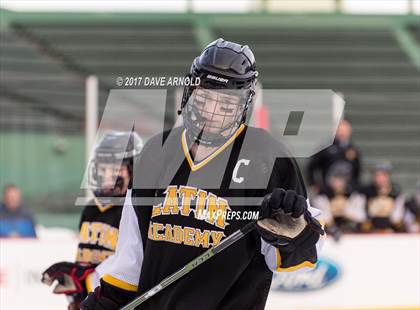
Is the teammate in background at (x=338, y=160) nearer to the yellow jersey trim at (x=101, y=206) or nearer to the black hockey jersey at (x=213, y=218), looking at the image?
the yellow jersey trim at (x=101, y=206)

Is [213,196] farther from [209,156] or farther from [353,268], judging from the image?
[353,268]

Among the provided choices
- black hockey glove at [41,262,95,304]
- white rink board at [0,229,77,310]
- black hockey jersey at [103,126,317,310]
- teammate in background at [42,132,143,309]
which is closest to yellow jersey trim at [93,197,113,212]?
teammate in background at [42,132,143,309]

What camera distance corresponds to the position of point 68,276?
10.4 feet

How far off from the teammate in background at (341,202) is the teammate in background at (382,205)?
0.20 feet

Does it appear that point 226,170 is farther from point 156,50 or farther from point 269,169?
point 156,50

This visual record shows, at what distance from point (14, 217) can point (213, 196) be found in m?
4.72

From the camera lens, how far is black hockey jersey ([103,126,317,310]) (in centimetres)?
211

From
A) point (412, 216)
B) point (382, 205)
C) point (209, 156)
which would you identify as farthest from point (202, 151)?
point (412, 216)

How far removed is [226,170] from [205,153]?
99 mm

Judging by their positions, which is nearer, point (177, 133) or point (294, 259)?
point (294, 259)

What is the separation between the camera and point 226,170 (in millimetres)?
2158

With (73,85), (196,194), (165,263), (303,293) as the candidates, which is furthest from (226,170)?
(73,85)

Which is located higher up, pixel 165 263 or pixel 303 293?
pixel 165 263

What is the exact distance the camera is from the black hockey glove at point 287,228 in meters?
1.96
